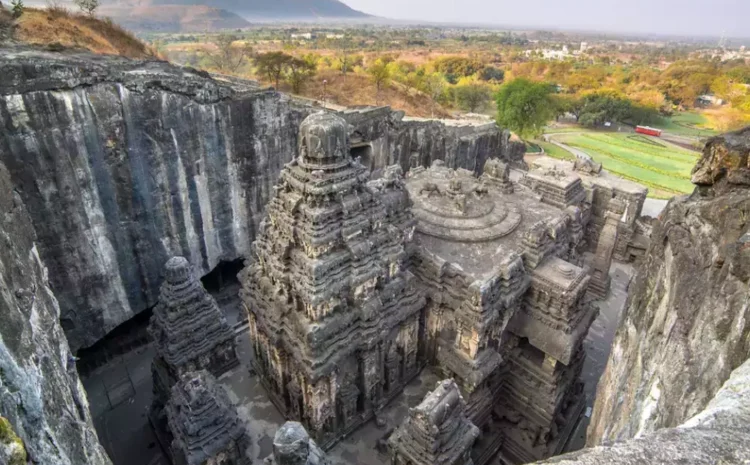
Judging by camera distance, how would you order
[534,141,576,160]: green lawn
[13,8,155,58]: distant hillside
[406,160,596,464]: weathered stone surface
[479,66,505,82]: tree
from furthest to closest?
1. [479,66,505,82]: tree
2. [534,141,576,160]: green lawn
3. [13,8,155,58]: distant hillside
4. [406,160,596,464]: weathered stone surface

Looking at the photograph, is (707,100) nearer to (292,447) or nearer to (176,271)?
(176,271)

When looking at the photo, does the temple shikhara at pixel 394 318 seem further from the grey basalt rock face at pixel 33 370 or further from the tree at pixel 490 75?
the tree at pixel 490 75

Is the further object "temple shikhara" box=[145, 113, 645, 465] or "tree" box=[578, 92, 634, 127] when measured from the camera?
"tree" box=[578, 92, 634, 127]

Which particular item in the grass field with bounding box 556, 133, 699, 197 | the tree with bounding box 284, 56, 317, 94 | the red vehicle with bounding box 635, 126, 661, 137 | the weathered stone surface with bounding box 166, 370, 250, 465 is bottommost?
the grass field with bounding box 556, 133, 699, 197

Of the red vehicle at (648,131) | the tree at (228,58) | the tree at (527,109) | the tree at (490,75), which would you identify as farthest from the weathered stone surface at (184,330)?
the tree at (490,75)

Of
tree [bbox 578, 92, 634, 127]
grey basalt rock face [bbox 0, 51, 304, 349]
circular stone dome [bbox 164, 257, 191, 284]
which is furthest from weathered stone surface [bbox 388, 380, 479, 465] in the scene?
tree [bbox 578, 92, 634, 127]

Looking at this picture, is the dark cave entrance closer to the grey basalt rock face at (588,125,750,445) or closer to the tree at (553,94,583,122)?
the grey basalt rock face at (588,125,750,445)

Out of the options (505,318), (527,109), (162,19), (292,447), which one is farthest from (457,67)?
(162,19)
